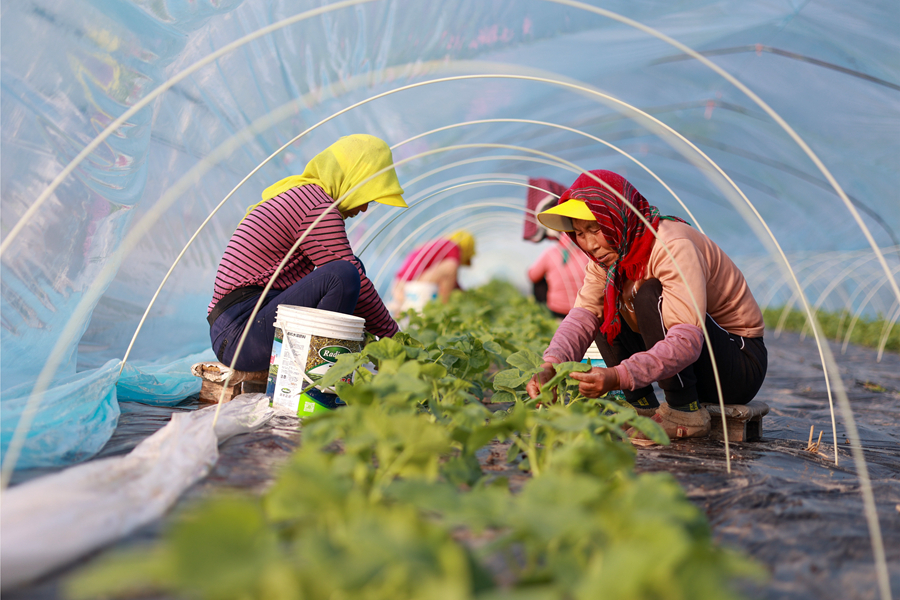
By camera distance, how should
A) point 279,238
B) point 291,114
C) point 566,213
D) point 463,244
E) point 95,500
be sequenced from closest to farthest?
point 95,500
point 566,213
point 279,238
point 291,114
point 463,244

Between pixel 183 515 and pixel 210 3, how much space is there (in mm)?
2332

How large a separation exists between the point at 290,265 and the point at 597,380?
149 centimetres

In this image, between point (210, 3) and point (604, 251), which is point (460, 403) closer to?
point (604, 251)

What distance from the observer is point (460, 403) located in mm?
→ 2135

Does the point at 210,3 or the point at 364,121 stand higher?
the point at 364,121

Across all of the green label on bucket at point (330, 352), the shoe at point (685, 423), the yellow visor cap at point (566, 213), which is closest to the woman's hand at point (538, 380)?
the shoe at point (685, 423)

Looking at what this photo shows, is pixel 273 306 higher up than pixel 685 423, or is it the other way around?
pixel 273 306

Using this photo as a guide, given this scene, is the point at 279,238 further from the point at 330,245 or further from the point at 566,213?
the point at 566,213

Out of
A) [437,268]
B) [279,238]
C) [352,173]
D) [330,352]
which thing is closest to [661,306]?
[330,352]

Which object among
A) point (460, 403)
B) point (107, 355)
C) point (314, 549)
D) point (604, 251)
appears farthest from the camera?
point (107, 355)

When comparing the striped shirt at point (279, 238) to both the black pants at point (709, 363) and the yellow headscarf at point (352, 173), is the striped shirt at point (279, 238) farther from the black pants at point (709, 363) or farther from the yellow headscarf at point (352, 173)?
the black pants at point (709, 363)

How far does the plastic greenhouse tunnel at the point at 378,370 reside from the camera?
1.01 metres

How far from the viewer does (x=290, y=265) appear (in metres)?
2.93

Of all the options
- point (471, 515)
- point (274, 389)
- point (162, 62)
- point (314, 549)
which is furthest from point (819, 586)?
point (162, 62)
